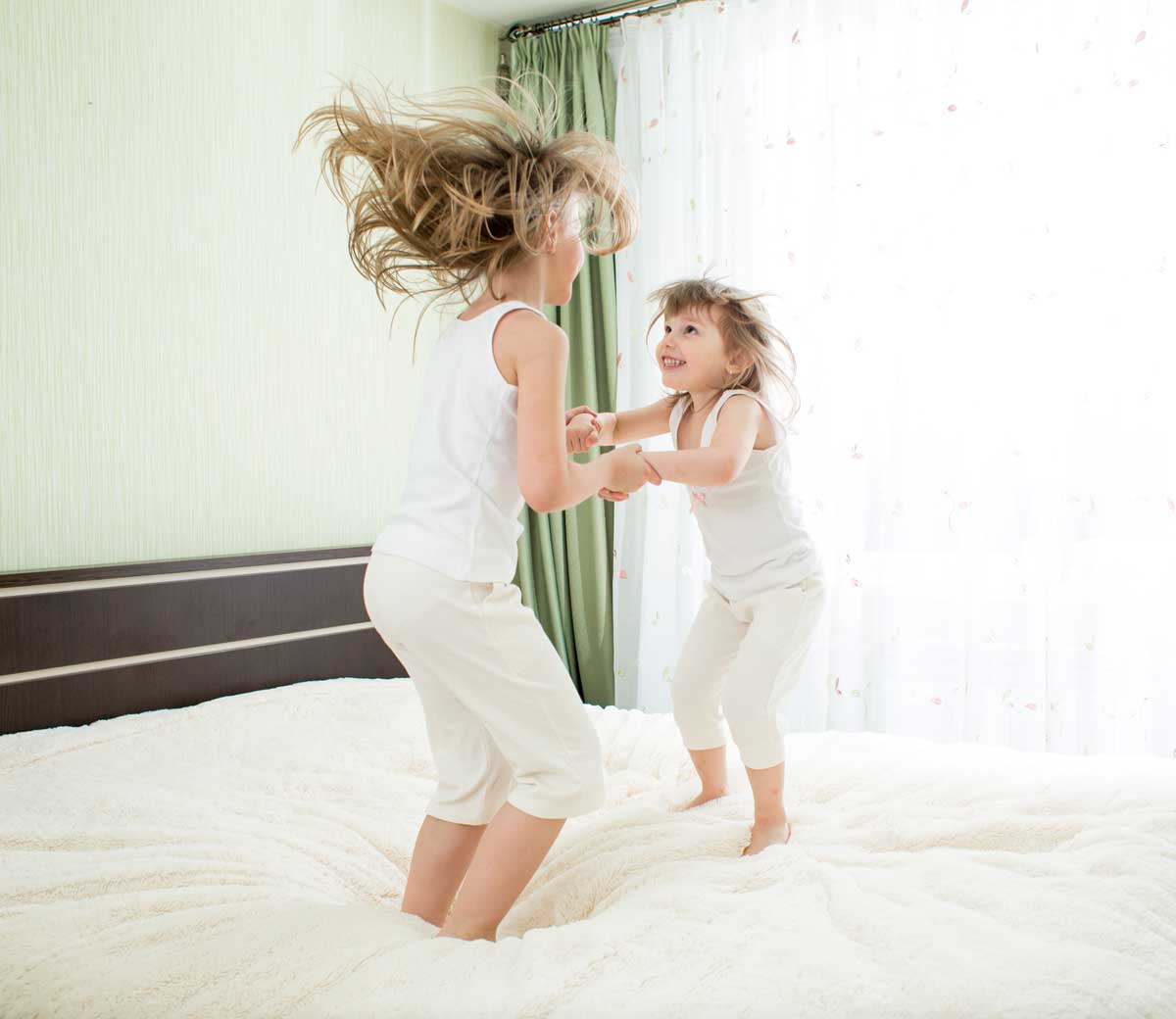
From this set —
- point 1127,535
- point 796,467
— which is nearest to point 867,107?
point 796,467

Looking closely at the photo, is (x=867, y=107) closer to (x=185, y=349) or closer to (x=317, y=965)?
(x=185, y=349)

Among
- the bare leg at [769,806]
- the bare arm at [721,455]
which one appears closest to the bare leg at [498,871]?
the bare leg at [769,806]

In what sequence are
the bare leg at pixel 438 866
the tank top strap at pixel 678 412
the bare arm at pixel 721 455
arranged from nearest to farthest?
the bare leg at pixel 438 866 → the bare arm at pixel 721 455 → the tank top strap at pixel 678 412

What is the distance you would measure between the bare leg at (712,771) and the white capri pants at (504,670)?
0.56 metres

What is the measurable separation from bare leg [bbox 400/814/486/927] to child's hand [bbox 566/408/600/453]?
0.68m

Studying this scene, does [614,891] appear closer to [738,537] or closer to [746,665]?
[746,665]

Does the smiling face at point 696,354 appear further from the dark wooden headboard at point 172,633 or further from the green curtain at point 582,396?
the green curtain at point 582,396

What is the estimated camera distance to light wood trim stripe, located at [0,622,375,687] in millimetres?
2250

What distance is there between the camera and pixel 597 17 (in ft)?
11.7

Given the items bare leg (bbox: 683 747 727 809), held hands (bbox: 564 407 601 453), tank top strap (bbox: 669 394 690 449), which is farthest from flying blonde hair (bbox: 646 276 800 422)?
bare leg (bbox: 683 747 727 809)

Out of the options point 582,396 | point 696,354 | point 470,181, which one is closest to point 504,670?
point 470,181

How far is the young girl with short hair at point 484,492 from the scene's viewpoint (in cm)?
135

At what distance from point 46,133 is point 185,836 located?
167cm

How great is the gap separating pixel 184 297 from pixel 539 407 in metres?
1.69
